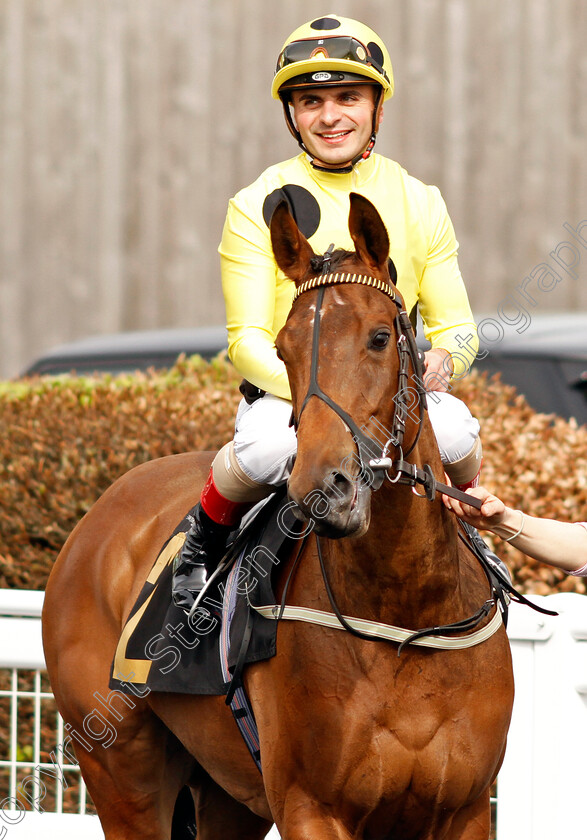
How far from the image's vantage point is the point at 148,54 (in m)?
9.38

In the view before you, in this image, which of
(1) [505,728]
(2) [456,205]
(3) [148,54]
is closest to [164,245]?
(3) [148,54]

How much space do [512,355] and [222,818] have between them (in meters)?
3.68

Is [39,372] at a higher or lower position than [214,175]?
lower

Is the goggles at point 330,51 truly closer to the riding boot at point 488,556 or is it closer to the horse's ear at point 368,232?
the horse's ear at point 368,232

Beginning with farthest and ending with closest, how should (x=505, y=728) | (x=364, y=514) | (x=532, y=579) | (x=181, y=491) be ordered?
(x=532, y=579) < (x=181, y=491) < (x=505, y=728) < (x=364, y=514)

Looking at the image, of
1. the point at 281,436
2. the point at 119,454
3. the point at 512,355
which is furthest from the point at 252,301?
the point at 512,355

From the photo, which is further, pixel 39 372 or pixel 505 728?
pixel 39 372

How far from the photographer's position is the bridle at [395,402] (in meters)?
2.49

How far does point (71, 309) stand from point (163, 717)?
21.9ft

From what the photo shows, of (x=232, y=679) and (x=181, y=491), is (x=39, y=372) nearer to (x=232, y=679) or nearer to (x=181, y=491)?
(x=181, y=491)

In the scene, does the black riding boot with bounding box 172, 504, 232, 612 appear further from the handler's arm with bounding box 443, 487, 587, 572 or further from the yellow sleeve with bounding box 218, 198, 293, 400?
the handler's arm with bounding box 443, 487, 587, 572

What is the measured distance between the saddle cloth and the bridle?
1.68ft

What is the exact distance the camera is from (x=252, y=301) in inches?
122

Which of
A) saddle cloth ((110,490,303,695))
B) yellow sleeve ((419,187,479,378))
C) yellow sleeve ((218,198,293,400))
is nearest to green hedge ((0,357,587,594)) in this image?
saddle cloth ((110,490,303,695))
